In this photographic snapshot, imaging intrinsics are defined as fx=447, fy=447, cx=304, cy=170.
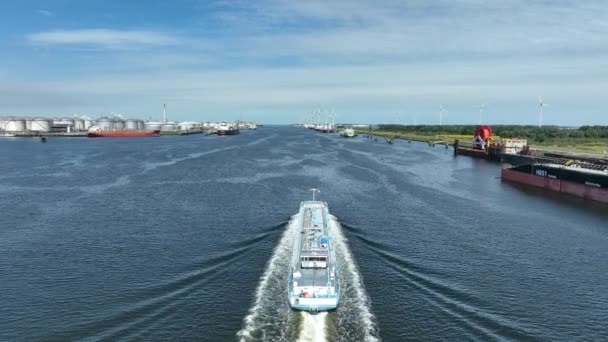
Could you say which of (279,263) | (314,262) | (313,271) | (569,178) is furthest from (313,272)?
(569,178)

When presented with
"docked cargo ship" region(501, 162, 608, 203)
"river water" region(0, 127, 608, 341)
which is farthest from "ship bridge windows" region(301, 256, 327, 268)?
"docked cargo ship" region(501, 162, 608, 203)

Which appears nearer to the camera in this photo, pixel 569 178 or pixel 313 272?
pixel 313 272

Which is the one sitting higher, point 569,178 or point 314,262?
point 569,178

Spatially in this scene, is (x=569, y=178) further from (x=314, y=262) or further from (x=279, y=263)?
(x=314, y=262)

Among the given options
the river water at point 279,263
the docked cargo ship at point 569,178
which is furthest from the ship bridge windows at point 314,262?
the docked cargo ship at point 569,178

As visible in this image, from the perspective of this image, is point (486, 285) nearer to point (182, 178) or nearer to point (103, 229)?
point (103, 229)

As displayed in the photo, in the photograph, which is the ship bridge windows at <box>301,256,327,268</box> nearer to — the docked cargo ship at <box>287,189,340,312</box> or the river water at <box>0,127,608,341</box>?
the docked cargo ship at <box>287,189,340,312</box>
